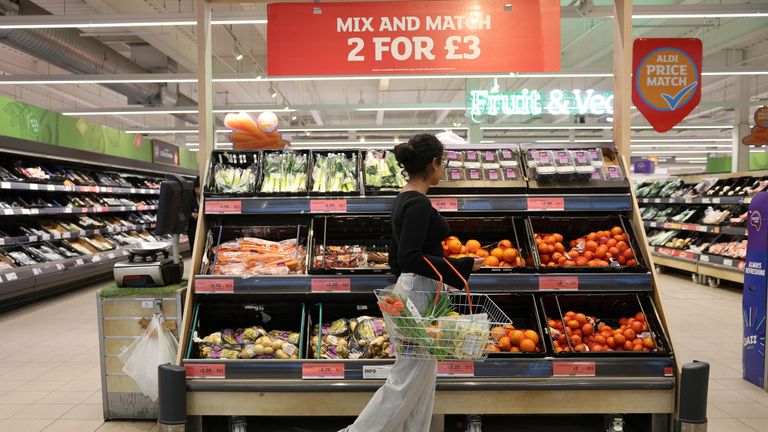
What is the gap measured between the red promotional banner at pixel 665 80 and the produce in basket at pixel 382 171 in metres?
4.25

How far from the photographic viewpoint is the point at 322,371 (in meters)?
2.88

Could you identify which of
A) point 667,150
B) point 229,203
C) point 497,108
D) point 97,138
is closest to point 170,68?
point 97,138

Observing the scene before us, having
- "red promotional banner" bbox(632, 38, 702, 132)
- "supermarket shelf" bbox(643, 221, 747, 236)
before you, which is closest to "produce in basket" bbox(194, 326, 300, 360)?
"red promotional banner" bbox(632, 38, 702, 132)

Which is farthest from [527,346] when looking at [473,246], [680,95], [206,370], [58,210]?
[58,210]

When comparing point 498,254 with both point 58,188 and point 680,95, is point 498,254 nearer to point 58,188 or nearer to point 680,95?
point 680,95

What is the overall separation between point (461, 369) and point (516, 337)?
1.18 feet

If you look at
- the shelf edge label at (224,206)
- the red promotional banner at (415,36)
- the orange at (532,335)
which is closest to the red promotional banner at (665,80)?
the red promotional banner at (415,36)

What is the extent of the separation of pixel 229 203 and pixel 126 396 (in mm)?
1383

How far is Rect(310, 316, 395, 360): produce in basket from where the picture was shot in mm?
2967

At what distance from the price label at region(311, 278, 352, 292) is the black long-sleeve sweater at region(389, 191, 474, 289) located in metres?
0.70

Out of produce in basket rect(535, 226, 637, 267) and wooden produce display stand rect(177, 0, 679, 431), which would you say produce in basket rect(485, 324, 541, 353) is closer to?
wooden produce display stand rect(177, 0, 679, 431)

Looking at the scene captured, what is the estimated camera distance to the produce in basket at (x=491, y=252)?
10.2 ft

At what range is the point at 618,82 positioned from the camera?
3.32 meters

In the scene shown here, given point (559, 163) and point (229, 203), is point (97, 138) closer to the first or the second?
point (229, 203)
